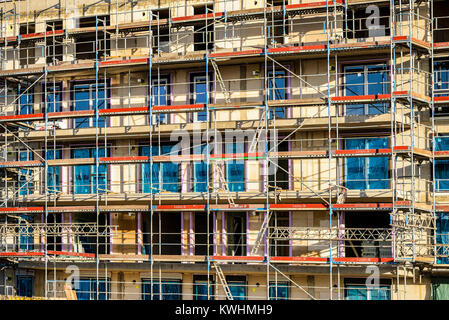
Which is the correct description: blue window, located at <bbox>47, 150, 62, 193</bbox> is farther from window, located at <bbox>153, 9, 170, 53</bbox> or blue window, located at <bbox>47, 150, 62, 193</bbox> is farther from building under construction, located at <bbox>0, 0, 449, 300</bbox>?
window, located at <bbox>153, 9, 170, 53</bbox>

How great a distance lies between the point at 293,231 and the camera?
28.0 metres

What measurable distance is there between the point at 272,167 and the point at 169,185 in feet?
13.6

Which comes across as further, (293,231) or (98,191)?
(98,191)

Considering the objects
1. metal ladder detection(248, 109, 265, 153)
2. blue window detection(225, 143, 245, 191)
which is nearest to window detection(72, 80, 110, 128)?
blue window detection(225, 143, 245, 191)

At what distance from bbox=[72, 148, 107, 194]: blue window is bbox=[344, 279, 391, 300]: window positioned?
10.3 meters

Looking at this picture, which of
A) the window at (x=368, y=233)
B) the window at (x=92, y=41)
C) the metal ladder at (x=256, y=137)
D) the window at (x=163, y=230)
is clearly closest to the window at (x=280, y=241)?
the window at (x=368, y=233)

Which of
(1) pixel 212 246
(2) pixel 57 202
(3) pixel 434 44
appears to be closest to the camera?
(3) pixel 434 44

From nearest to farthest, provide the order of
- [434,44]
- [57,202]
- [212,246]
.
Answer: [434,44] < [212,246] < [57,202]

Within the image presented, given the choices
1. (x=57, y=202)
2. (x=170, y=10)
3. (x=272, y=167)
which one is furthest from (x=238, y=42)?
(x=57, y=202)

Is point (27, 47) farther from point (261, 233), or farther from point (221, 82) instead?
point (261, 233)

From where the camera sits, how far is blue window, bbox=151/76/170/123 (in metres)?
30.2

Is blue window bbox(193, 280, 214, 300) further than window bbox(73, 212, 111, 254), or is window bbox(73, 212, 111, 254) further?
window bbox(73, 212, 111, 254)

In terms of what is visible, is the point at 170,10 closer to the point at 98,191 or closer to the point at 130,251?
the point at 98,191

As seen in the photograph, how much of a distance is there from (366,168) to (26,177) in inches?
535
